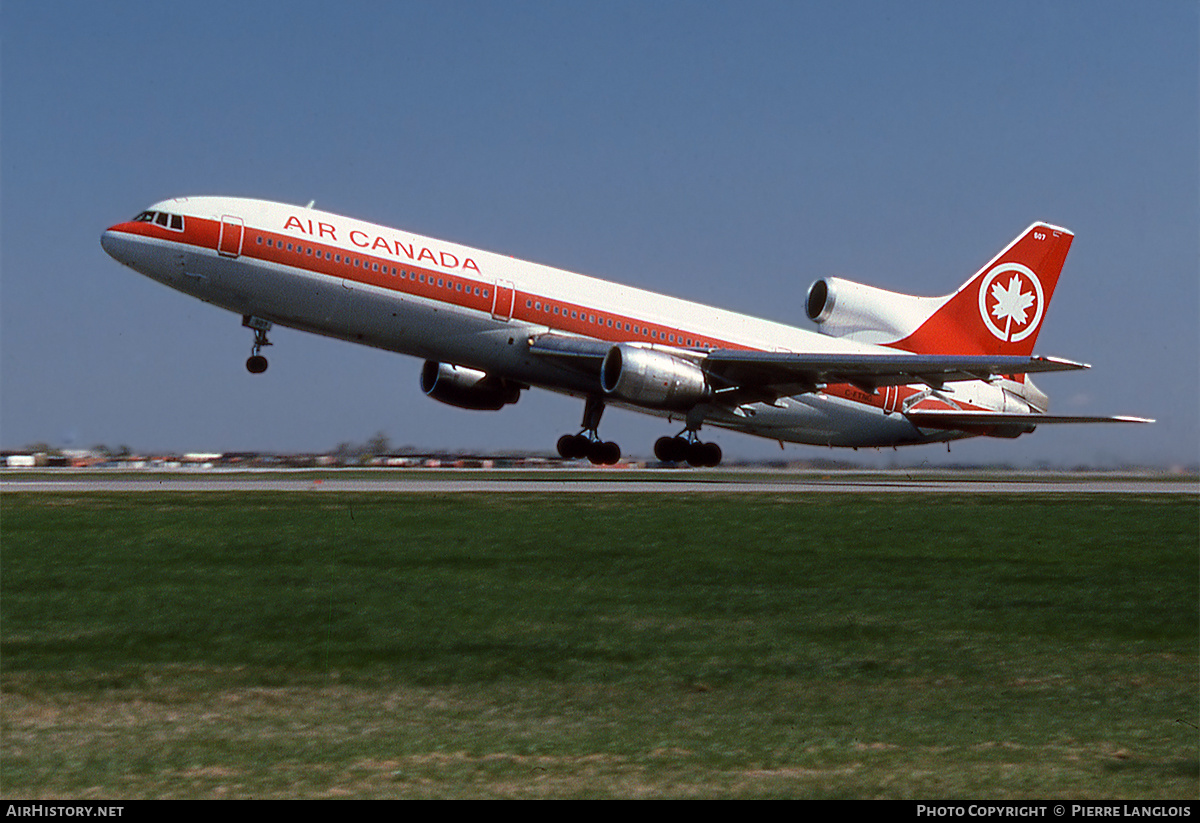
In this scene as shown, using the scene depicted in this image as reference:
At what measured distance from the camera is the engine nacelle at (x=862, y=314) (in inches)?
1810

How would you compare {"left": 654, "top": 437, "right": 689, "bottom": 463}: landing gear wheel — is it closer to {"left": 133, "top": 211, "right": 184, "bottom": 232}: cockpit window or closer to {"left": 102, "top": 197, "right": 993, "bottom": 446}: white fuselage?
{"left": 102, "top": 197, "right": 993, "bottom": 446}: white fuselage

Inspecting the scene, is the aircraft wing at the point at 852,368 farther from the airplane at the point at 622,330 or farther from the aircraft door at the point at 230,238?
the aircraft door at the point at 230,238

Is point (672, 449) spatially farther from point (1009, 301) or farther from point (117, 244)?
point (117, 244)

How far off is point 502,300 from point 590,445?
7318 mm

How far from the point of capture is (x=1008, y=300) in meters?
47.5

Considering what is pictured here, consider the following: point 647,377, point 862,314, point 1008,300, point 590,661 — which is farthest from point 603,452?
point 590,661

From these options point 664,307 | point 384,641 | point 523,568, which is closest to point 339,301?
point 664,307

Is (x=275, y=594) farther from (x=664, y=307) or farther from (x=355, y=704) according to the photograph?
(x=664, y=307)

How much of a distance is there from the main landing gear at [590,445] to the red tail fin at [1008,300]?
48.1 ft

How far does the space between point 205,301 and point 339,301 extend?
13.4 feet

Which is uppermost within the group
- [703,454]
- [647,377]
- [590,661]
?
[647,377]

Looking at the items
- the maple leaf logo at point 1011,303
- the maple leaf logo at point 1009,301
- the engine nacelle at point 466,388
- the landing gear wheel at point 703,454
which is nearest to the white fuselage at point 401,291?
the landing gear wheel at point 703,454

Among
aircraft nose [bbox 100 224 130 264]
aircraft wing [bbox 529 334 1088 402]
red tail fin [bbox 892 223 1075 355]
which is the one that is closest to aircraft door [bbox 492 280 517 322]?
aircraft wing [bbox 529 334 1088 402]
